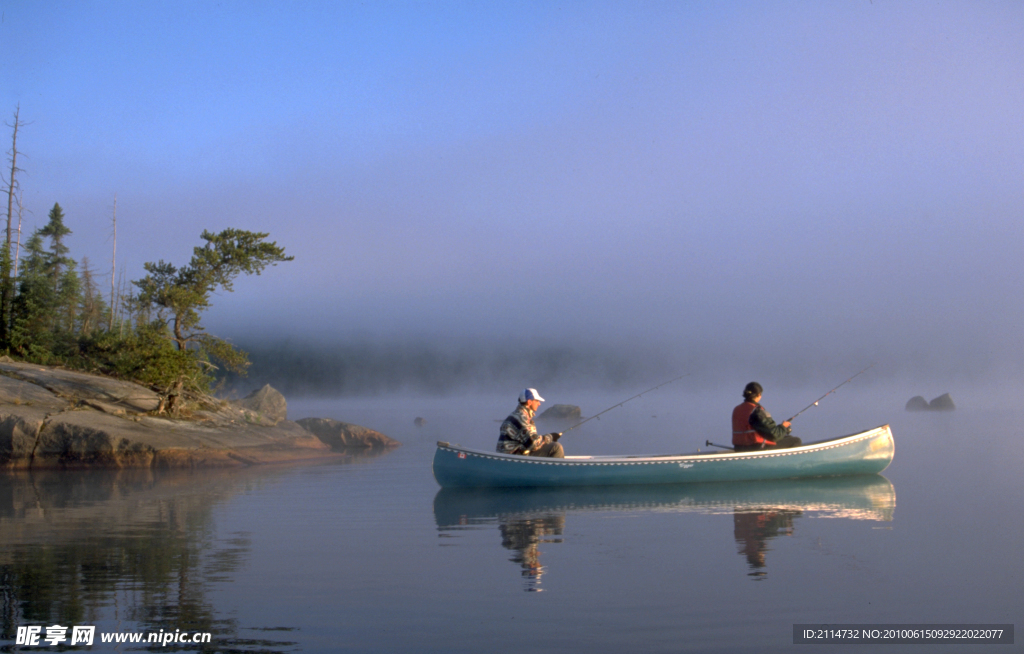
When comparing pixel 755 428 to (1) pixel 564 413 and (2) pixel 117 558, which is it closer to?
(2) pixel 117 558

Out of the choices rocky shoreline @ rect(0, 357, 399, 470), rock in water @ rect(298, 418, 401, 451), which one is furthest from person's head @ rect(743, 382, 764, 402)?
rock in water @ rect(298, 418, 401, 451)

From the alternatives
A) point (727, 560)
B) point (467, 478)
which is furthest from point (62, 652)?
point (467, 478)

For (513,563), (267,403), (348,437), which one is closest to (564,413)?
(348,437)

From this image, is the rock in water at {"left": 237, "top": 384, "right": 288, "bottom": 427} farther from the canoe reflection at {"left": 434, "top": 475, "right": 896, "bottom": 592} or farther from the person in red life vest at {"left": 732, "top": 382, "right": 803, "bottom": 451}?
the person in red life vest at {"left": 732, "top": 382, "right": 803, "bottom": 451}

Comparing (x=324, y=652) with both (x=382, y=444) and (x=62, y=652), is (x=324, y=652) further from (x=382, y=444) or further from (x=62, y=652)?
(x=382, y=444)

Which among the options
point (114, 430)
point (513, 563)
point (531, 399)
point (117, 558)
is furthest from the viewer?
point (114, 430)

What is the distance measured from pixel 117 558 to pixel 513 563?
15.3 ft

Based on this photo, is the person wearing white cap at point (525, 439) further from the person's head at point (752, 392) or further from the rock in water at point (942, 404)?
the rock in water at point (942, 404)

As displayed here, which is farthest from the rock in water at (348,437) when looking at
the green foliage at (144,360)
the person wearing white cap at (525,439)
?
the person wearing white cap at (525,439)

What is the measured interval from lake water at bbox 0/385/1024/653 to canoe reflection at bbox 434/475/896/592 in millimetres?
69

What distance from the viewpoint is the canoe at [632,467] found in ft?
51.0

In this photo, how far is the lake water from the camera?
6.72 metres

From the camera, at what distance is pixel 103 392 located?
2211 centimetres

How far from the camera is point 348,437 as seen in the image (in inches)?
1107
